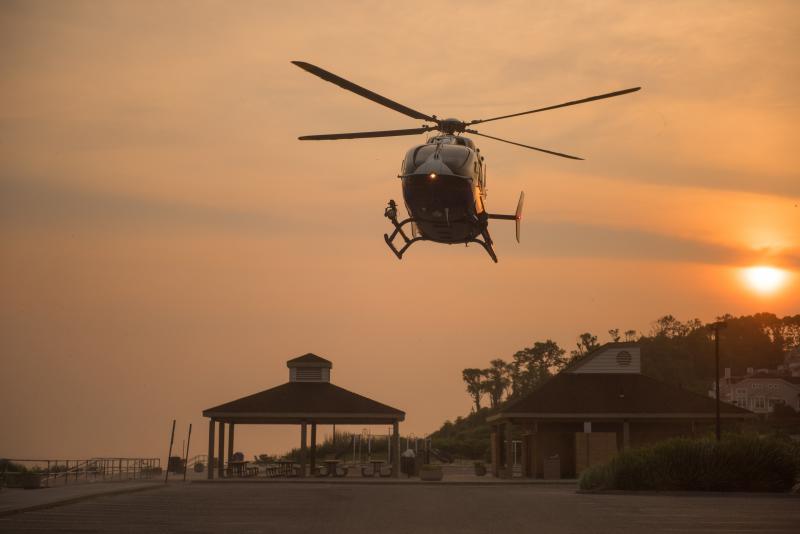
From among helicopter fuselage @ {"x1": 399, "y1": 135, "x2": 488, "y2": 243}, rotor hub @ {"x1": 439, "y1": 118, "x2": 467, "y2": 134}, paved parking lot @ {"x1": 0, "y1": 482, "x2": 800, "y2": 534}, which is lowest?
paved parking lot @ {"x1": 0, "y1": 482, "x2": 800, "y2": 534}

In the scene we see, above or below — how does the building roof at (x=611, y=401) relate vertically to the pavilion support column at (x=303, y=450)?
above

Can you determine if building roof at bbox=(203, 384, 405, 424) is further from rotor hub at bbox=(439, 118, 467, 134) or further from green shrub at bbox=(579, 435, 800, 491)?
rotor hub at bbox=(439, 118, 467, 134)

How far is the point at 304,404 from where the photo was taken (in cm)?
5003

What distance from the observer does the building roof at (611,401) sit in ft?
159

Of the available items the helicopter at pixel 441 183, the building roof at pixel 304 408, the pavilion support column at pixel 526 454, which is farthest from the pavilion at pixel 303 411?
the helicopter at pixel 441 183

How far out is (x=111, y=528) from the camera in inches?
765

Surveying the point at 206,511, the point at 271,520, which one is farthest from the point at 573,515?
the point at 206,511

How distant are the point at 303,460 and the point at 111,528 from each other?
30157 millimetres

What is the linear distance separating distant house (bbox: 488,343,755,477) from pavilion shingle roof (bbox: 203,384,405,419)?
245 inches

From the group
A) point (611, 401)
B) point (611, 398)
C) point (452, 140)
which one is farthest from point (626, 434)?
point (452, 140)

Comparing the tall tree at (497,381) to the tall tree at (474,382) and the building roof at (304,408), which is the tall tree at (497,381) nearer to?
the tall tree at (474,382)

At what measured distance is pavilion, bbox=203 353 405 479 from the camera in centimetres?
4925

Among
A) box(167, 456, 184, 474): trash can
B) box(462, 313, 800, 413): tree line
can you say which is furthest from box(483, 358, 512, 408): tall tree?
box(167, 456, 184, 474): trash can

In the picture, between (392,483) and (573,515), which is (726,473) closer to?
(573,515)
